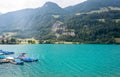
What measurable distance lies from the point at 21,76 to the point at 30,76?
2695 millimetres

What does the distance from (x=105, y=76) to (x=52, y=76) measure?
14.9 m

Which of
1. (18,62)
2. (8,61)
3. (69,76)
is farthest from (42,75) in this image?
(8,61)

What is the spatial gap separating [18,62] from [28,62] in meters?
7.26

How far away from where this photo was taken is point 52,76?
212 ft

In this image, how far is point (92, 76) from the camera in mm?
65500

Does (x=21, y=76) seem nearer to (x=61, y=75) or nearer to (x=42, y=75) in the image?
(x=42, y=75)

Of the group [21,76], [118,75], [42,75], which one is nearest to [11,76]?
[21,76]

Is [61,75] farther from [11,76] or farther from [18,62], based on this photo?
[18,62]

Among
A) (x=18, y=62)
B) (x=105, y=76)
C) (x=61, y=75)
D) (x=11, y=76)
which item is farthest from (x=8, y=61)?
(x=105, y=76)

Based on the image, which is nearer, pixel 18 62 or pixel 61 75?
pixel 61 75

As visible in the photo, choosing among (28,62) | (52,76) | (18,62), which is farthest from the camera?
(28,62)

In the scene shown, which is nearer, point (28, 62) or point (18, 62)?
point (18, 62)

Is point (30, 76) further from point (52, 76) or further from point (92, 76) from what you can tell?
point (92, 76)

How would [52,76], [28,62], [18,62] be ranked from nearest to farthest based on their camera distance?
[52,76], [18,62], [28,62]
